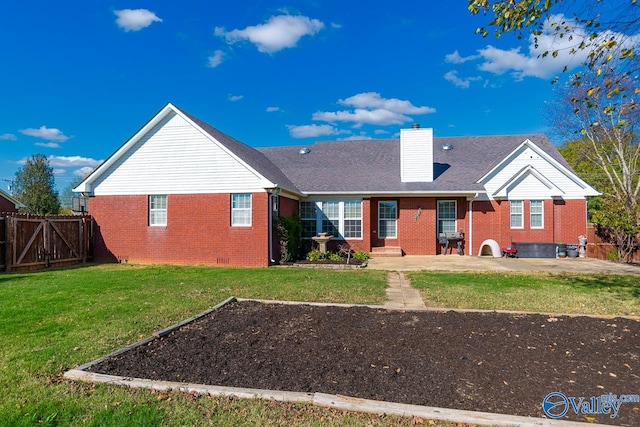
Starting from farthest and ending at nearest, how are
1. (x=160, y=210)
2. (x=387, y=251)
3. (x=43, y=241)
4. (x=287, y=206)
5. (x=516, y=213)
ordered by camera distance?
1. (x=516, y=213)
2. (x=387, y=251)
3. (x=287, y=206)
4. (x=160, y=210)
5. (x=43, y=241)

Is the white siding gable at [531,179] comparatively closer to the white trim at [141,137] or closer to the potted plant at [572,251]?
the potted plant at [572,251]

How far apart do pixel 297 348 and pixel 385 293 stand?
431 cm

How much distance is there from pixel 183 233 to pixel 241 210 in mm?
2721

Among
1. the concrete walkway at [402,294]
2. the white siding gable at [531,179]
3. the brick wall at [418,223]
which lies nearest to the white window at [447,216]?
the brick wall at [418,223]

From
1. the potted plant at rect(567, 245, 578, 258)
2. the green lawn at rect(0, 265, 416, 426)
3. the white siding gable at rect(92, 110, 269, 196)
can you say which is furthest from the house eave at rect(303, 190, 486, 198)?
the green lawn at rect(0, 265, 416, 426)

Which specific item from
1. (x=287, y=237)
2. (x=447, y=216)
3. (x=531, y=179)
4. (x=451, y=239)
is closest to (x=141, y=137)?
(x=287, y=237)

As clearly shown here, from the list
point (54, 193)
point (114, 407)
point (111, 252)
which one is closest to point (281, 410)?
point (114, 407)

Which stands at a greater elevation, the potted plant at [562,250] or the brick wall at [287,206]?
the brick wall at [287,206]

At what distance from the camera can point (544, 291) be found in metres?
8.99

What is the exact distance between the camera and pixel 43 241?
13.8 metres

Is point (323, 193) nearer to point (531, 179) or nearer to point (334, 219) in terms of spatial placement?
point (334, 219)

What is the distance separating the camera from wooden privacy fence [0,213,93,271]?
1261 centimetres

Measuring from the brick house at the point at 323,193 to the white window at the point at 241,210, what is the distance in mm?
41

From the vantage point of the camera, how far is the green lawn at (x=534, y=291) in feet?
24.1
